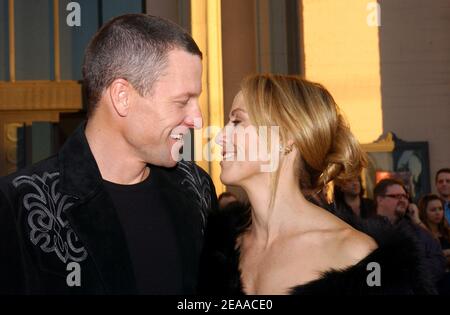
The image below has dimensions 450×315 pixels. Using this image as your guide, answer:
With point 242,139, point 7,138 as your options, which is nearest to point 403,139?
point 7,138

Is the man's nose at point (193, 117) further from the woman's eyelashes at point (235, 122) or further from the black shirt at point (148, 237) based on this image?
the black shirt at point (148, 237)

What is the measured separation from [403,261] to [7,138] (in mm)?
5798

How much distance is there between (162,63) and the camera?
2658mm

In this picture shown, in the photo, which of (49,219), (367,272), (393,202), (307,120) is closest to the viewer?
(367,272)

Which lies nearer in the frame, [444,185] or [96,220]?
[96,220]

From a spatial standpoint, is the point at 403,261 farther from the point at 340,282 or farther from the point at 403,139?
the point at 403,139

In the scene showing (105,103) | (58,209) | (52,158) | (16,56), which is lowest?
(58,209)

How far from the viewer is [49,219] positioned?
240cm

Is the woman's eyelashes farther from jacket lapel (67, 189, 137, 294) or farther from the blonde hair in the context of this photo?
jacket lapel (67, 189, 137, 294)

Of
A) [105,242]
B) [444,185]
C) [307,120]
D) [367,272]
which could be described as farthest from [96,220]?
[444,185]

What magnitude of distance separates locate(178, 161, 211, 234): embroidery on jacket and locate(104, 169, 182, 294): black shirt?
201mm

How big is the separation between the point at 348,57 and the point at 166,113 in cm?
459

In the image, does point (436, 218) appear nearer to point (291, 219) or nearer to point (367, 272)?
point (291, 219)

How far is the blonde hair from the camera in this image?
2518mm
